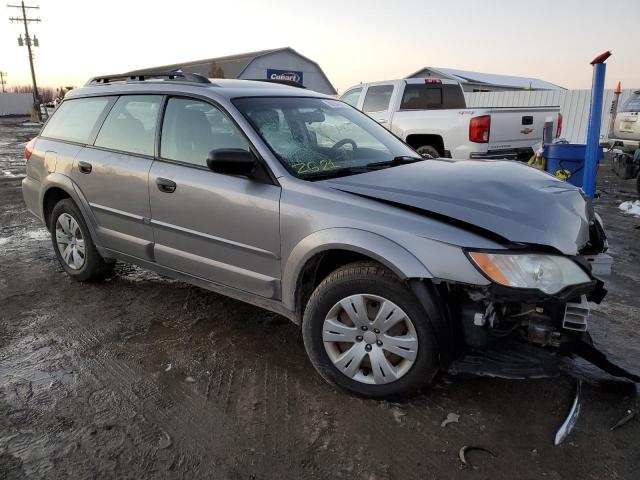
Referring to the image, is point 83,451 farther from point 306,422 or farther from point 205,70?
point 205,70

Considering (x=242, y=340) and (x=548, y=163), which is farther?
(x=548, y=163)

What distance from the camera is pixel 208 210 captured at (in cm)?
323

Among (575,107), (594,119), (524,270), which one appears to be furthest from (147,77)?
(575,107)

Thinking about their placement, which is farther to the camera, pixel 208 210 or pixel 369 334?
pixel 208 210

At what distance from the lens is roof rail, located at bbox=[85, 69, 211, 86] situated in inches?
148

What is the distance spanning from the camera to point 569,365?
3.12 m

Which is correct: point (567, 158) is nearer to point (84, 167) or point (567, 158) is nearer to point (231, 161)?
point (231, 161)

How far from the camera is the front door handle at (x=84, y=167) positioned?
4094 millimetres

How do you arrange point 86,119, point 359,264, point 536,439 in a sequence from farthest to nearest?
1. point 86,119
2. point 359,264
3. point 536,439

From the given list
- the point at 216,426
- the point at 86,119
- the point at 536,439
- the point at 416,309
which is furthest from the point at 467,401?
the point at 86,119

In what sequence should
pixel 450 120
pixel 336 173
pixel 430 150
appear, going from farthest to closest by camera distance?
pixel 430 150 → pixel 450 120 → pixel 336 173

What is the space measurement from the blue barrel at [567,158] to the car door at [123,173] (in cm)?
556

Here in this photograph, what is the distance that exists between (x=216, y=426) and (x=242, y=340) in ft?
3.15

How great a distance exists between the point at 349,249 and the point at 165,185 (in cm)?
155
